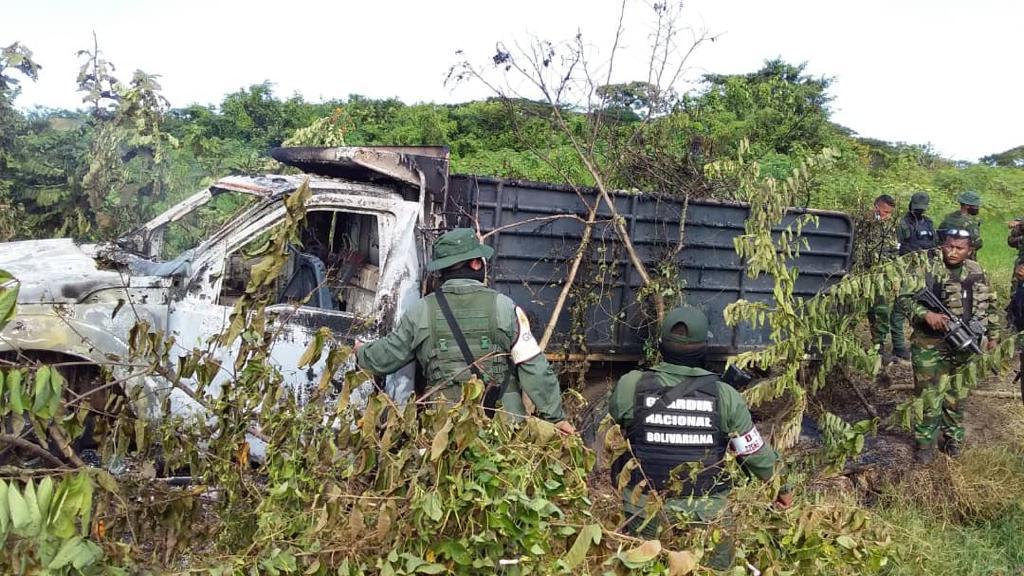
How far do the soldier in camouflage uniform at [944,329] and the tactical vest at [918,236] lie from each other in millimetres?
2342

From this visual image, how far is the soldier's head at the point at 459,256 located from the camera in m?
3.52

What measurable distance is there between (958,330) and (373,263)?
12.0ft

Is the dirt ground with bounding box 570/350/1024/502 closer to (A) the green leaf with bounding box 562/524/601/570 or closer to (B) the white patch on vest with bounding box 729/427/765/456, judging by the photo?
(B) the white patch on vest with bounding box 729/427/765/456

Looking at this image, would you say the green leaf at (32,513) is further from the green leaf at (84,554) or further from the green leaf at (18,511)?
the green leaf at (84,554)

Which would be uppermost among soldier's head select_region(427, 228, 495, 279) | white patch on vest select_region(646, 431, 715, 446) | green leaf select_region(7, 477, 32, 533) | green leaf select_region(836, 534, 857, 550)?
soldier's head select_region(427, 228, 495, 279)

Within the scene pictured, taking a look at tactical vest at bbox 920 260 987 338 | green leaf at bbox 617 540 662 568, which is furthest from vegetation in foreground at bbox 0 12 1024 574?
tactical vest at bbox 920 260 987 338

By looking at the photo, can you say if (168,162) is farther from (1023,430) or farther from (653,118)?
(1023,430)

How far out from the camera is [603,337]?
5004 mm

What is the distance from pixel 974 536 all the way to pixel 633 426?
98.8 inches

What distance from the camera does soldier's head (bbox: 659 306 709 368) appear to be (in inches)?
112

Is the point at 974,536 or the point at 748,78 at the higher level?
the point at 748,78

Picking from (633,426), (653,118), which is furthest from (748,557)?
(653,118)

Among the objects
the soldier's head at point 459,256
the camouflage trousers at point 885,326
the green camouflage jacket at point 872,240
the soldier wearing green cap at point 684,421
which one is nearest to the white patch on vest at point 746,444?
the soldier wearing green cap at point 684,421

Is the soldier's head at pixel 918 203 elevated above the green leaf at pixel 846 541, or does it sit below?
above
